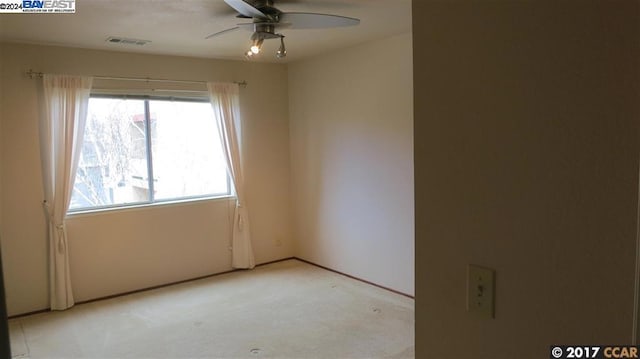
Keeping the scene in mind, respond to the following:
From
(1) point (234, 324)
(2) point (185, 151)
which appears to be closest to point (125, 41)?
(2) point (185, 151)

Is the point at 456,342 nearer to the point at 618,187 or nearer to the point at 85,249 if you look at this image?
the point at 618,187

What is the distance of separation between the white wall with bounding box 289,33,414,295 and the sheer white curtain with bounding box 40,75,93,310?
2.44 m

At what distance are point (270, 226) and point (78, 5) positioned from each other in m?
3.34

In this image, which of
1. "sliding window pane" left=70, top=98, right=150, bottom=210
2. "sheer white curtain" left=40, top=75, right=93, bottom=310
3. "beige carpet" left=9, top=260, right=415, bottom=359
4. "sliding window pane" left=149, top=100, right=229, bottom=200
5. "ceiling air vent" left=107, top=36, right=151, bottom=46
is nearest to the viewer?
"beige carpet" left=9, top=260, right=415, bottom=359

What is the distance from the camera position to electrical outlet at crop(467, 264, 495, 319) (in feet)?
3.24

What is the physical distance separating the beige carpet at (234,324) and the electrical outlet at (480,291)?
226 cm

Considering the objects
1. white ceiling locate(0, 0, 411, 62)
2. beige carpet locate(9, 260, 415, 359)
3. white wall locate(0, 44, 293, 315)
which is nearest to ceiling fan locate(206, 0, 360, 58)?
white ceiling locate(0, 0, 411, 62)

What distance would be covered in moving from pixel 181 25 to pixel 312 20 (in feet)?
4.28

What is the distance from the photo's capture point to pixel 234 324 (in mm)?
3672

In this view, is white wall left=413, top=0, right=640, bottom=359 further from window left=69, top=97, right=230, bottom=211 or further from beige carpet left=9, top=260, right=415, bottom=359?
window left=69, top=97, right=230, bottom=211

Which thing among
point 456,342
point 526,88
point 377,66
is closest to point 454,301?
point 456,342

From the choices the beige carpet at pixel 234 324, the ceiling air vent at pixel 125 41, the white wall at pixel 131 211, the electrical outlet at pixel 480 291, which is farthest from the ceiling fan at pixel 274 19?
the white wall at pixel 131 211

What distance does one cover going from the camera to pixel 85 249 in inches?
169

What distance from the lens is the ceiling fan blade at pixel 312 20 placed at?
260 cm
